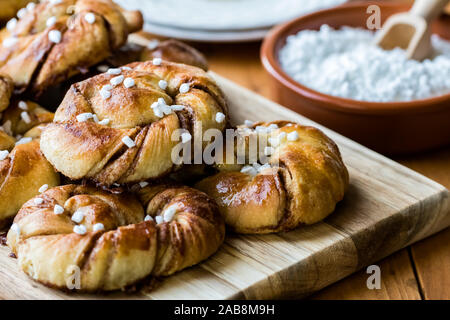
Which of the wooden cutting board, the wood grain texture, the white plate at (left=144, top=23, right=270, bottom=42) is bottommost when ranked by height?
the wood grain texture

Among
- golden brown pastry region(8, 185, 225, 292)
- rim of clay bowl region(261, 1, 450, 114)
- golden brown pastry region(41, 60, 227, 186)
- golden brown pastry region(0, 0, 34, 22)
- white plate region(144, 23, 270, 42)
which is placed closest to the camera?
golden brown pastry region(8, 185, 225, 292)

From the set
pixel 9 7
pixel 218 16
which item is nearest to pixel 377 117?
pixel 218 16

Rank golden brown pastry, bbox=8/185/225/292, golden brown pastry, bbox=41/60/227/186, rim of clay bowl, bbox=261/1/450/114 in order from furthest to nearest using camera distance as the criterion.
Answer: rim of clay bowl, bbox=261/1/450/114 < golden brown pastry, bbox=41/60/227/186 < golden brown pastry, bbox=8/185/225/292

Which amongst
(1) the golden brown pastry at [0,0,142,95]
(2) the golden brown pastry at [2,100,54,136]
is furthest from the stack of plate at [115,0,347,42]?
(2) the golden brown pastry at [2,100,54,136]

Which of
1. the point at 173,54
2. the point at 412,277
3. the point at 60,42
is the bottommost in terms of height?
the point at 412,277

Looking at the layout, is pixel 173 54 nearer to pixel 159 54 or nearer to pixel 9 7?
pixel 159 54

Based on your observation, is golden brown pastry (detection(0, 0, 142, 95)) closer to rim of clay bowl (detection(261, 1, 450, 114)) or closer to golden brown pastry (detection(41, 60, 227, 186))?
golden brown pastry (detection(41, 60, 227, 186))
